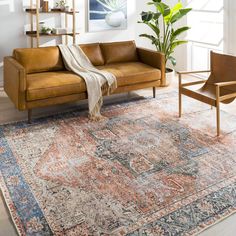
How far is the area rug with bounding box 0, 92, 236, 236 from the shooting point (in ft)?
6.76

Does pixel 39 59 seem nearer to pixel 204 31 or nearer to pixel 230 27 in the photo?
pixel 230 27

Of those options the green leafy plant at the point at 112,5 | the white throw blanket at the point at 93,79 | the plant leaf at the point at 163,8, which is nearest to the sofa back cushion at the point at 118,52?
the white throw blanket at the point at 93,79

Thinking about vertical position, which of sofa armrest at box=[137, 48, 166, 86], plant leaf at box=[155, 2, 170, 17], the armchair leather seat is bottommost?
the armchair leather seat

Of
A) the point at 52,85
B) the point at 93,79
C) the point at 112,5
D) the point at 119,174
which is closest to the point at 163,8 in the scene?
the point at 112,5

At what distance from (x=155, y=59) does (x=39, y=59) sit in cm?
157

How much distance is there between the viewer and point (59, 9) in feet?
→ 16.7

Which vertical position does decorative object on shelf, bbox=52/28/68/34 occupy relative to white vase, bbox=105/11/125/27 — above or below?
below

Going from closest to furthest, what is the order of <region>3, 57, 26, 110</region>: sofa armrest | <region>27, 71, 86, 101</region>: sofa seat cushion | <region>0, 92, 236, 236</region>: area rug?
<region>0, 92, 236, 236</region>: area rug
<region>3, 57, 26, 110</region>: sofa armrest
<region>27, 71, 86, 101</region>: sofa seat cushion

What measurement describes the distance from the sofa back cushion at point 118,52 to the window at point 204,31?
1.44 metres

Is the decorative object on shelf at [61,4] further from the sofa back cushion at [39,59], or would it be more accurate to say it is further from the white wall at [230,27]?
the white wall at [230,27]

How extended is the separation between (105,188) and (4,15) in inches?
144

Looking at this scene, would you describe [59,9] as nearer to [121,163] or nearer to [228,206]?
[121,163]

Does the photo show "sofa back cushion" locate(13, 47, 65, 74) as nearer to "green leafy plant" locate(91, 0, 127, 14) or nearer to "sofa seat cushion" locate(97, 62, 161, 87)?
"sofa seat cushion" locate(97, 62, 161, 87)

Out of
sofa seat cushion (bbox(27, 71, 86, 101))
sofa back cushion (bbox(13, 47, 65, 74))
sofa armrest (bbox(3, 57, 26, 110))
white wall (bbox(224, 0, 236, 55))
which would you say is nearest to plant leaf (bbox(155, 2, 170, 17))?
white wall (bbox(224, 0, 236, 55))
